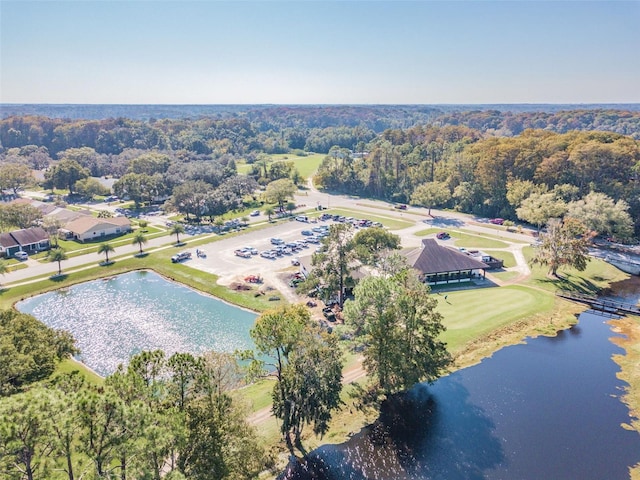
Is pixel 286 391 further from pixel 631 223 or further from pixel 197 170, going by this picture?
pixel 197 170

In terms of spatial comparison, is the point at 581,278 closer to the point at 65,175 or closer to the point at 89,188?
the point at 89,188

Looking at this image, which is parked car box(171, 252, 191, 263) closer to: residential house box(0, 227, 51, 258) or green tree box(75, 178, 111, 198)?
residential house box(0, 227, 51, 258)

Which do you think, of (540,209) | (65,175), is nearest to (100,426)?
(540,209)

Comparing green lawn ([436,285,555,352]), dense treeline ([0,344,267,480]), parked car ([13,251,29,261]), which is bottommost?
parked car ([13,251,29,261])

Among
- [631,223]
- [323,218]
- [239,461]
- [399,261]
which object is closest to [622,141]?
[631,223]

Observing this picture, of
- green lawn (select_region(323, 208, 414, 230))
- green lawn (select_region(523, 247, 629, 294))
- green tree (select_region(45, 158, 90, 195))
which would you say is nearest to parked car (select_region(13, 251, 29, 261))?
green tree (select_region(45, 158, 90, 195))

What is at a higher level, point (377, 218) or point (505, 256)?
point (505, 256)
